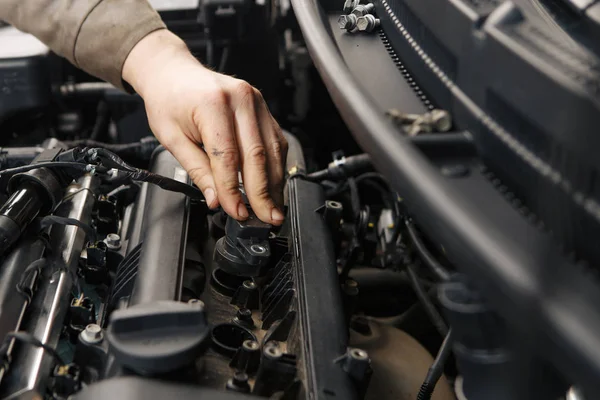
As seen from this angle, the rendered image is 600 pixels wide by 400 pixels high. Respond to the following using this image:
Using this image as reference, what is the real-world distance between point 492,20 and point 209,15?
104 centimetres

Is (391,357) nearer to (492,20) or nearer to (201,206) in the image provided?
(201,206)

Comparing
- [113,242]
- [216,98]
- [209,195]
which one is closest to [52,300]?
[113,242]

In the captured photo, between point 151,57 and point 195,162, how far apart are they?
29cm

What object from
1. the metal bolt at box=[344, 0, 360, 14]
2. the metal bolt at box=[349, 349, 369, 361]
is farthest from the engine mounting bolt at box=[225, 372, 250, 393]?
the metal bolt at box=[344, 0, 360, 14]

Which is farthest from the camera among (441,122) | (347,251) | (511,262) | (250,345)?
(347,251)

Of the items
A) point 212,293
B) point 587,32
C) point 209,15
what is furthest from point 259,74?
point 587,32

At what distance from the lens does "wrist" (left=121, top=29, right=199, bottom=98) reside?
114cm

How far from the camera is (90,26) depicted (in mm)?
1285

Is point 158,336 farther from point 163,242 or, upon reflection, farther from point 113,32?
point 113,32

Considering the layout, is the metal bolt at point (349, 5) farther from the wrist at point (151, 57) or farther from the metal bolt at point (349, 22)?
the wrist at point (151, 57)

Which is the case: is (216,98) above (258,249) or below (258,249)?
above

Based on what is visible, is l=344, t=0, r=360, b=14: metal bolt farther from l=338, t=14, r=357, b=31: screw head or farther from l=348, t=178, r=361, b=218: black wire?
l=348, t=178, r=361, b=218: black wire

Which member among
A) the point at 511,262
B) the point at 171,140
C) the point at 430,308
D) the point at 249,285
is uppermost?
the point at 511,262

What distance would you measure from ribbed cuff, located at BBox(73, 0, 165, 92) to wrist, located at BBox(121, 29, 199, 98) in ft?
0.06
